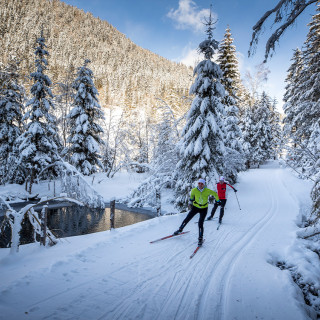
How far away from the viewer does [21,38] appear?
72.9 metres

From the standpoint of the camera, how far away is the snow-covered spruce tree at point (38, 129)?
17.6 m

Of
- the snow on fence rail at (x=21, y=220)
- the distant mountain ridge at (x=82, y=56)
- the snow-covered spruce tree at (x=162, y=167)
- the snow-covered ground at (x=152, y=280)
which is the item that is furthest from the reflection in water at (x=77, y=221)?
the distant mountain ridge at (x=82, y=56)

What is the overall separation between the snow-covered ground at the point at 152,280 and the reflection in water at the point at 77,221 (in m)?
6.32

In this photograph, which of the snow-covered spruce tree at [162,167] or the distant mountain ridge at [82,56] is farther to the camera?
the distant mountain ridge at [82,56]

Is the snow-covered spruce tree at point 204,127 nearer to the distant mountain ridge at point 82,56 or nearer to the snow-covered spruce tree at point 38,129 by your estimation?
the snow-covered spruce tree at point 38,129

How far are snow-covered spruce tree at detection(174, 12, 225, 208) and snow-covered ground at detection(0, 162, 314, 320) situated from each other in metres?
4.84

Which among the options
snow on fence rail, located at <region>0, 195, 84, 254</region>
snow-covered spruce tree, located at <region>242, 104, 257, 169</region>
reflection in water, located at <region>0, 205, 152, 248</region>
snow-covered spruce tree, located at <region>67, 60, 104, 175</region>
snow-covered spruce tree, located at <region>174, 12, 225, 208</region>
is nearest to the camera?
snow on fence rail, located at <region>0, 195, 84, 254</region>

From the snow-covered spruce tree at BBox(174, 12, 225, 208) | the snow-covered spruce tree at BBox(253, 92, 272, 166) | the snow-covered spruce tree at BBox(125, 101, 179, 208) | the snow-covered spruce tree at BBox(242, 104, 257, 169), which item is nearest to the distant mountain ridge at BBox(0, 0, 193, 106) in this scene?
the snow-covered spruce tree at BBox(242, 104, 257, 169)

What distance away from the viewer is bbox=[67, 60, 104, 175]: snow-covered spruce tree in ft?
66.1

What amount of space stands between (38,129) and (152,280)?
729 inches

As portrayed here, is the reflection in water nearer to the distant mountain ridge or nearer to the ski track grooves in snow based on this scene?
the ski track grooves in snow

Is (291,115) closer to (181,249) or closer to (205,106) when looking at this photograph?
(205,106)

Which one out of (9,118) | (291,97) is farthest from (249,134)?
(9,118)

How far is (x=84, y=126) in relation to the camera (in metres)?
20.3
